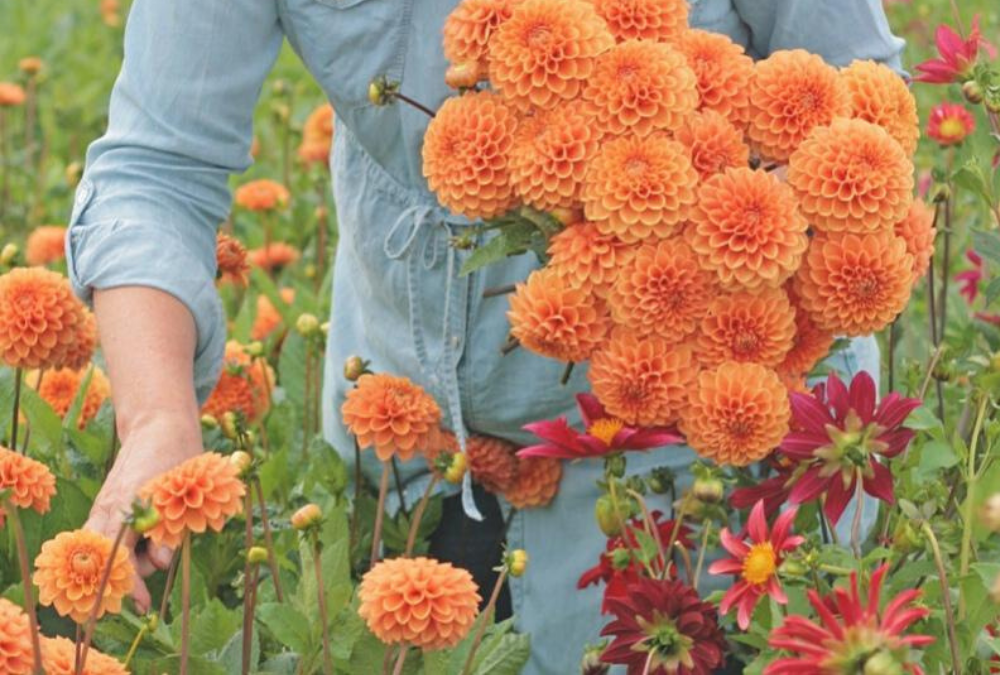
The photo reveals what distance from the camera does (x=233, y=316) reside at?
2541mm

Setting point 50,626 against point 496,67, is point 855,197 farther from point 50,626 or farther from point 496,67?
point 50,626

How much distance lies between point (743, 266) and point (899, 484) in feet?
1.42

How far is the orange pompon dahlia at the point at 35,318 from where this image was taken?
60.2 inches

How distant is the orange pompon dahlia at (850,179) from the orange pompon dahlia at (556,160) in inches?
5.5

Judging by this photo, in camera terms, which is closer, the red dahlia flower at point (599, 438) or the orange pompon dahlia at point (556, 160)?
the orange pompon dahlia at point (556, 160)

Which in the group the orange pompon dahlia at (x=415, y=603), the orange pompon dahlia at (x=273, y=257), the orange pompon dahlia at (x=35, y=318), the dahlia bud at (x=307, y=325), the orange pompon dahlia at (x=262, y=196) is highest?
the orange pompon dahlia at (x=415, y=603)

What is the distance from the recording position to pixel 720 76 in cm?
124

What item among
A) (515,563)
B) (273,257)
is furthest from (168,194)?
(273,257)

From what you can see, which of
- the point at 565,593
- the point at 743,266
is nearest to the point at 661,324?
the point at 743,266

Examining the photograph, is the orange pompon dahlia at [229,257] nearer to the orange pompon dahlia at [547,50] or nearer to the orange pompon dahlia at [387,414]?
the orange pompon dahlia at [387,414]

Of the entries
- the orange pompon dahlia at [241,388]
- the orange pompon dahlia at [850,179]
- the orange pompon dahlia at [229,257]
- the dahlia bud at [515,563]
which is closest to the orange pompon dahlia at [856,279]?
the orange pompon dahlia at [850,179]

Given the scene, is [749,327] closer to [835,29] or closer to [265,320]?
[835,29]

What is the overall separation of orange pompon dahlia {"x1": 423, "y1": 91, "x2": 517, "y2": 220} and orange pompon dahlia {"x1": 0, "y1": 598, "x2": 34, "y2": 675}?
39 cm

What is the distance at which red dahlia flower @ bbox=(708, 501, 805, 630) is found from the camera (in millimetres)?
1177
